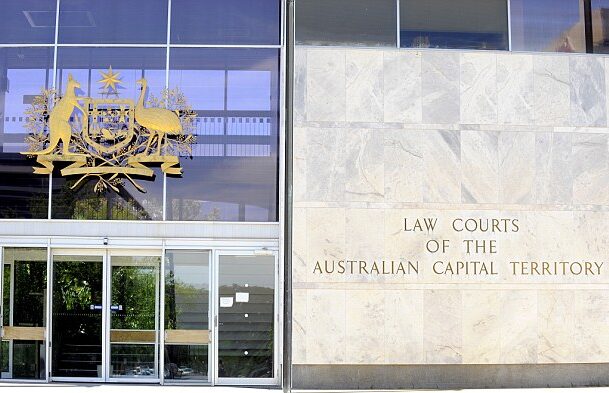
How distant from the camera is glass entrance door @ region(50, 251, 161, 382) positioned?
1573cm

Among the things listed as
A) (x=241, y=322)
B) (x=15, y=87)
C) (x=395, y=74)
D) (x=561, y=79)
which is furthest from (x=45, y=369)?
(x=561, y=79)

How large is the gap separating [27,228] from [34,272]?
2.67ft

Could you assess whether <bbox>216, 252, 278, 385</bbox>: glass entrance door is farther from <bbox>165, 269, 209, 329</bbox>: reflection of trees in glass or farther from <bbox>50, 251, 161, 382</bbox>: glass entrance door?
<bbox>50, 251, 161, 382</bbox>: glass entrance door

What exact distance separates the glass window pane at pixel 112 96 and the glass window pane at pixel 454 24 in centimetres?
459

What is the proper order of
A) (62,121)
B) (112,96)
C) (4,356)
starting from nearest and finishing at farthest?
(4,356) → (62,121) → (112,96)

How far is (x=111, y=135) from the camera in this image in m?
15.9

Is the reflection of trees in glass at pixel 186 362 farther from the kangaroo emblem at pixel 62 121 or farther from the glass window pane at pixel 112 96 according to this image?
the kangaroo emblem at pixel 62 121

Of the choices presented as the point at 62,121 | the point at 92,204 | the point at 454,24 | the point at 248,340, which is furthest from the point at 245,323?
the point at 454,24

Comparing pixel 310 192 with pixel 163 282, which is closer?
pixel 310 192

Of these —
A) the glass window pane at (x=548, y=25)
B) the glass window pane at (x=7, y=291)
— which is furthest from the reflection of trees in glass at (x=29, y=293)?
the glass window pane at (x=548, y=25)

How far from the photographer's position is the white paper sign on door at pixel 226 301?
15742 mm

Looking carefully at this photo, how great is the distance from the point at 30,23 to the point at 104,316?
5.60 meters

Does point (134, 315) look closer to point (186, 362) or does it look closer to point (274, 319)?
point (186, 362)

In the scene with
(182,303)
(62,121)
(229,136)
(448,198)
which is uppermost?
(62,121)
